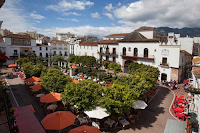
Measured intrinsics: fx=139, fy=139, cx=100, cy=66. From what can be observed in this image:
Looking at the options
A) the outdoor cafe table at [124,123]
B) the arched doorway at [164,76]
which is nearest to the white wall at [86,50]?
the arched doorway at [164,76]

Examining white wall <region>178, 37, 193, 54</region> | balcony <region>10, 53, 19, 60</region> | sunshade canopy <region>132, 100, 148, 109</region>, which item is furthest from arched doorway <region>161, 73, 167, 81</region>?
balcony <region>10, 53, 19, 60</region>

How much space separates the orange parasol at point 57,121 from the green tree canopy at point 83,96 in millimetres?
1110

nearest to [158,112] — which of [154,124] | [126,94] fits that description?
[154,124]

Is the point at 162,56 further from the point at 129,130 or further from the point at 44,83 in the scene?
the point at 44,83

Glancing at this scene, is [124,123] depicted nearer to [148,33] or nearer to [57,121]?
[57,121]

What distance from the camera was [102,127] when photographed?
38.3 feet

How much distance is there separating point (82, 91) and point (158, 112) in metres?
9.10

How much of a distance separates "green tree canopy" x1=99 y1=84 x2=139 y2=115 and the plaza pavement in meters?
2.26

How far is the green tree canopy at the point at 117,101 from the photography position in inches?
407

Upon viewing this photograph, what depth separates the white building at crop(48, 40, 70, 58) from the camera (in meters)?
51.2

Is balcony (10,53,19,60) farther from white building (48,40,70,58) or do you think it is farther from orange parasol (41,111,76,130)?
orange parasol (41,111,76,130)

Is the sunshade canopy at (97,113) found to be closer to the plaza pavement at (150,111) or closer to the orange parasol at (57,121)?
the orange parasol at (57,121)

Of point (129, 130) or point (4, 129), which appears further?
point (129, 130)

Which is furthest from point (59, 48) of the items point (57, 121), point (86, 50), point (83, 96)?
point (57, 121)
